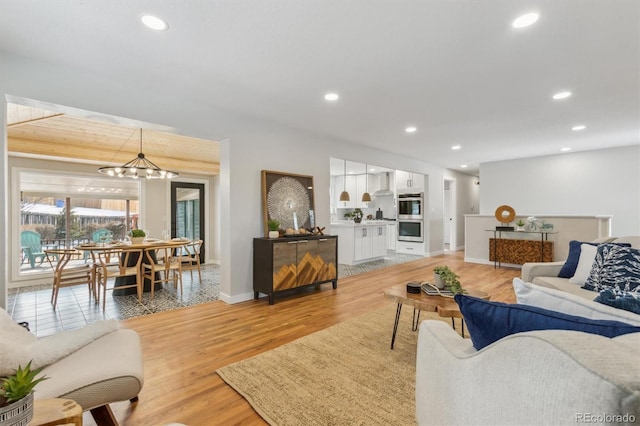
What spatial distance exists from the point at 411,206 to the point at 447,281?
6.05 m

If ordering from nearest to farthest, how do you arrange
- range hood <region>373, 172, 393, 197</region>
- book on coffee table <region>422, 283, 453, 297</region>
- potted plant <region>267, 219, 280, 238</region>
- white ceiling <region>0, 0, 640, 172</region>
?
white ceiling <region>0, 0, 640, 172</region>
book on coffee table <region>422, 283, 453, 297</region>
potted plant <region>267, 219, 280, 238</region>
range hood <region>373, 172, 393, 197</region>

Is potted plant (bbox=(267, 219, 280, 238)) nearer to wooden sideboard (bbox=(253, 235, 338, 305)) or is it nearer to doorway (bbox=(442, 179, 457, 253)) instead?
wooden sideboard (bbox=(253, 235, 338, 305))

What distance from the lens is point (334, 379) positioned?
2.11 meters

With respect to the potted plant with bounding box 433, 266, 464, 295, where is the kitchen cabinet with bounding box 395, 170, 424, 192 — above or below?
above

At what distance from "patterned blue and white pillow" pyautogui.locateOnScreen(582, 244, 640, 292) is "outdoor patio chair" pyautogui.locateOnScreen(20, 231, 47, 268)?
7896 mm

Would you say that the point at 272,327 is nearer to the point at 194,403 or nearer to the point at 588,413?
the point at 194,403

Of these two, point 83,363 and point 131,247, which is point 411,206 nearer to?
point 131,247

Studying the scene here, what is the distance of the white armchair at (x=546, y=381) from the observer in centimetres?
53

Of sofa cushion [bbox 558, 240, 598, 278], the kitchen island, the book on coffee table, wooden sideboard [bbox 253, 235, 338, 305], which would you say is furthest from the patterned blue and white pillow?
the kitchen island

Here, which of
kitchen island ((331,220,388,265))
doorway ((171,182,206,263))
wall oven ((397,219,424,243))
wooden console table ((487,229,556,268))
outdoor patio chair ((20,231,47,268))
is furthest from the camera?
wall oven ((397,219,424,243))

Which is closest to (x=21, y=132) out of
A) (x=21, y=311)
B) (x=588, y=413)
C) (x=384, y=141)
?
(x=21, y=311)

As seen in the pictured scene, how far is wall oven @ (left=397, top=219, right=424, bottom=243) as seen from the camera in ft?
26.8

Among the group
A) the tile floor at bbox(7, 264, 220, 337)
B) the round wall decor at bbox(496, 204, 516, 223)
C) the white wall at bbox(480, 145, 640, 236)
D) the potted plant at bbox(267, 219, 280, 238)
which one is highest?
the white wall at bbox(480, 145, 640, 236)

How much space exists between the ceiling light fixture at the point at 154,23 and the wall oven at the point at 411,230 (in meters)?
7.40
